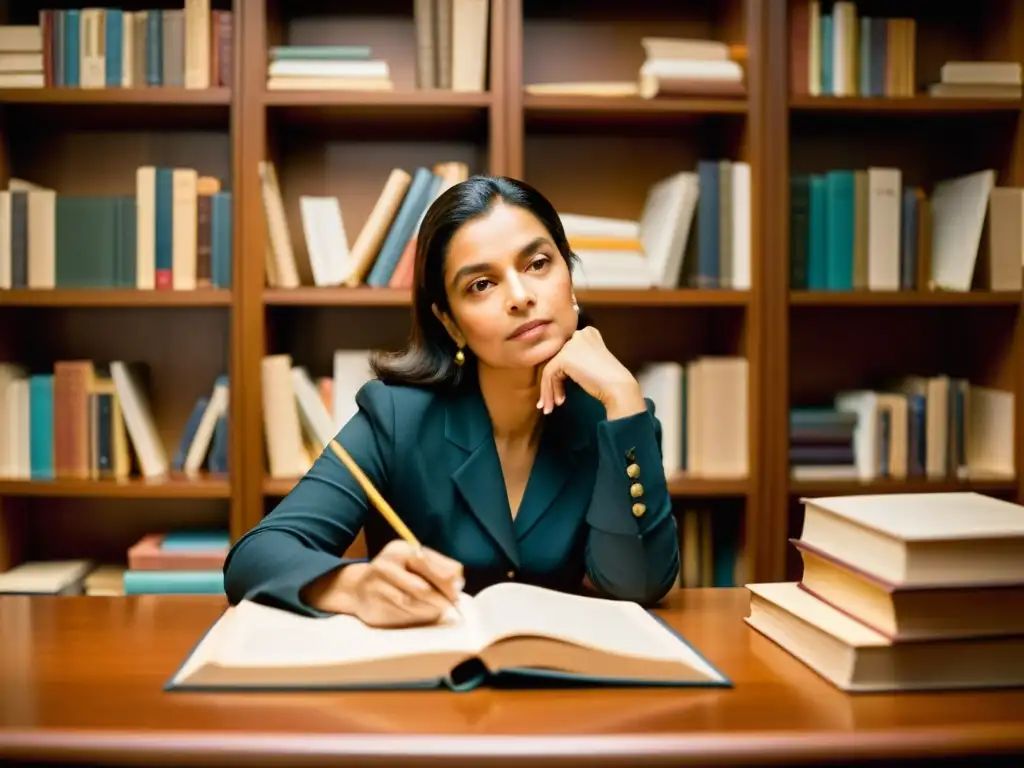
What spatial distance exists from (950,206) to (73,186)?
231 cm

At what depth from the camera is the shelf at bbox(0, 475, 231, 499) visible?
2412mm

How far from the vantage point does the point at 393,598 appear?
1017 mm

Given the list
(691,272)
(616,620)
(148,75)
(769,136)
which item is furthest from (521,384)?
(148,75)

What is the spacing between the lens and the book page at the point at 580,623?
0.93 m

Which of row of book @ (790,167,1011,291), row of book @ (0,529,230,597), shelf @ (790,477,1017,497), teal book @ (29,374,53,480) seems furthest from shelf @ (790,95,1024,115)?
teal book @ (29,374,53,480)

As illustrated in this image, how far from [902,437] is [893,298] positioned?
1.14 feet

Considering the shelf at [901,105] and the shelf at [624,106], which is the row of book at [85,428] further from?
the shelf at [901,105]

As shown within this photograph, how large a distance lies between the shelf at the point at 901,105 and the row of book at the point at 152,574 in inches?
69.8

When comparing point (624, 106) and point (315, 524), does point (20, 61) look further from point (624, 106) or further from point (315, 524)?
point (315, 524)

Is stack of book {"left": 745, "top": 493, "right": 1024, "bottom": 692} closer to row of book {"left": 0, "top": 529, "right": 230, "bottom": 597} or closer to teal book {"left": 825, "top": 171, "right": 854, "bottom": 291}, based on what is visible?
teal book {"left": 825, "top": 171, "right": 854, "bottom": 291}

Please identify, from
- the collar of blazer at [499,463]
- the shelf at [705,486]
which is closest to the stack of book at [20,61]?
the collar of blazer at [499,463]

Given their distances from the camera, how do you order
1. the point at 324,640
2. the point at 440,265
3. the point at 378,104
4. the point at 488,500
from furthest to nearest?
1. the point at 378,104
2. the point at 440,265
3. the point at 488,500
4. the point at 324,640

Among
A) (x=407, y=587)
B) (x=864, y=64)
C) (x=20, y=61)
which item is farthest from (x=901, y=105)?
(x=20, y=61)

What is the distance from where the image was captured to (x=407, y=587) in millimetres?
1007
